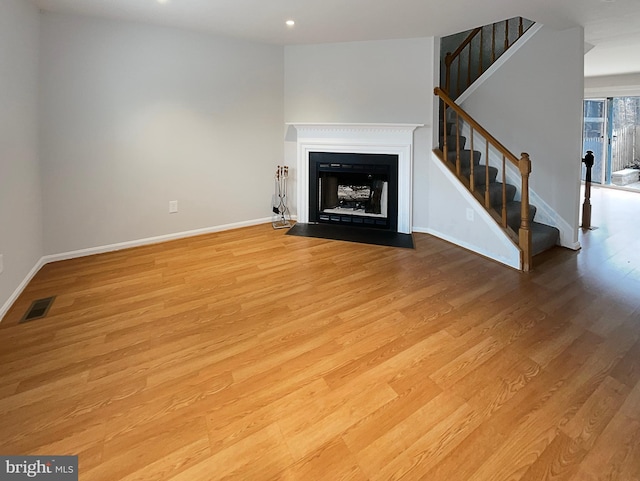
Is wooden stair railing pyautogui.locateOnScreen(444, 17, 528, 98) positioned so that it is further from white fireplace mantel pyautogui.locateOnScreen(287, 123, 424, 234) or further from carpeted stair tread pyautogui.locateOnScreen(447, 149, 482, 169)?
white fireplace mantel pyautogui.locateOnScreen(287, 123, 424, 234)

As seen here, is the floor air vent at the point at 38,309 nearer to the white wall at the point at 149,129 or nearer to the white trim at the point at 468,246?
the white wall at the point at 149,129

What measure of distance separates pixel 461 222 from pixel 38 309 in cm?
391

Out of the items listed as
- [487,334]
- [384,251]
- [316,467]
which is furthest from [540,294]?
[316,467]

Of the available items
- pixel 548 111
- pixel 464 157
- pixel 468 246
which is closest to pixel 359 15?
pixel 464 157

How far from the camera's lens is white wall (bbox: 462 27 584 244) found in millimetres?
3904

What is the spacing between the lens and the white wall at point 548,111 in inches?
154

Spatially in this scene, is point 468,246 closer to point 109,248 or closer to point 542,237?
point 542,237

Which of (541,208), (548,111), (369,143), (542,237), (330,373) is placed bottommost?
(330,373)

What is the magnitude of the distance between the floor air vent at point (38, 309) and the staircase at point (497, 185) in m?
3.86

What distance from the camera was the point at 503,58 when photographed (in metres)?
4.60

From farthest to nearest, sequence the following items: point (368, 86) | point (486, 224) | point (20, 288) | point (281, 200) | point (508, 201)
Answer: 1. point (281, 200)
2. point (368, 86)
3. point (508, 201)
4. point (486, 224)
5. point (20, 288)

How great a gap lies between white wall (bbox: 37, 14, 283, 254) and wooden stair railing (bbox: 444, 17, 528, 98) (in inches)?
90.6

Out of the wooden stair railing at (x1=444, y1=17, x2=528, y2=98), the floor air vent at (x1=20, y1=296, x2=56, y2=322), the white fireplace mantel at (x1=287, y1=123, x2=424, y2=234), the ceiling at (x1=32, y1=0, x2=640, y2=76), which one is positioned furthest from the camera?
the wooden stair railing at (x1=444, y1=17, x2=528, y2=98)

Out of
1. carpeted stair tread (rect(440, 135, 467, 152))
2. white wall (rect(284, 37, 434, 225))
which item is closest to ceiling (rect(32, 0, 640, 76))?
white wall (rect(284, 37, 434, 225))
